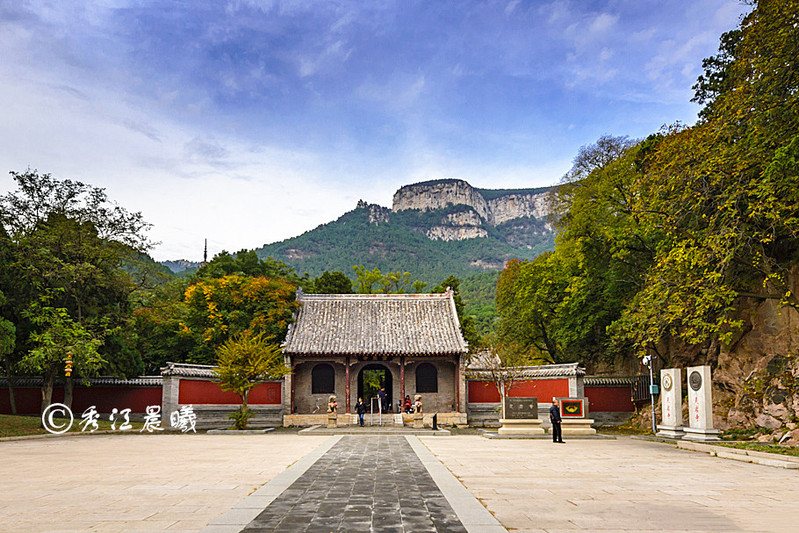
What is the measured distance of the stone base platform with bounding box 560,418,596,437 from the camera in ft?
64.2

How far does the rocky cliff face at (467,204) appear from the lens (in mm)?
126275

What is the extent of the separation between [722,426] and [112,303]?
2397 cm

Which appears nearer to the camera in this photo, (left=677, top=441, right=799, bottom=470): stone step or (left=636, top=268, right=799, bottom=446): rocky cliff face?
(left=677, top=441, right=799, bottom=470): stone step

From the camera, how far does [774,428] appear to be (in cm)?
1694

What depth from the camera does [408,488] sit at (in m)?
7.82

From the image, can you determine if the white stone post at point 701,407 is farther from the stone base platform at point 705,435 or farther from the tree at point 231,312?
the tree at point 231,312

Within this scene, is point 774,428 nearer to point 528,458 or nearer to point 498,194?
point 528,458

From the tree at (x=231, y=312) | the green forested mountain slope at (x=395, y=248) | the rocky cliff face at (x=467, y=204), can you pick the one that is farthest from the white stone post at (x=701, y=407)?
the rocky cliff face at (x=467, y=204)

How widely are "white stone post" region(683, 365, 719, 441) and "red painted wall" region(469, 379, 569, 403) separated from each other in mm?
9410

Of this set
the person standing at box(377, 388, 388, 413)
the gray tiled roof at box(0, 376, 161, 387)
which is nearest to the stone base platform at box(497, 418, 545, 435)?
the person standing at box(377, 388, 388, 413)

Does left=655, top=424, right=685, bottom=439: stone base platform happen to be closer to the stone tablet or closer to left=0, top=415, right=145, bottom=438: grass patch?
the stone tablet

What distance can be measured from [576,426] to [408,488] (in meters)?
13.7

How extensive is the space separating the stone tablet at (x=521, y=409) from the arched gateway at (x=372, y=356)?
702cm

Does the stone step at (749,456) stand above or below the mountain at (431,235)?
below
